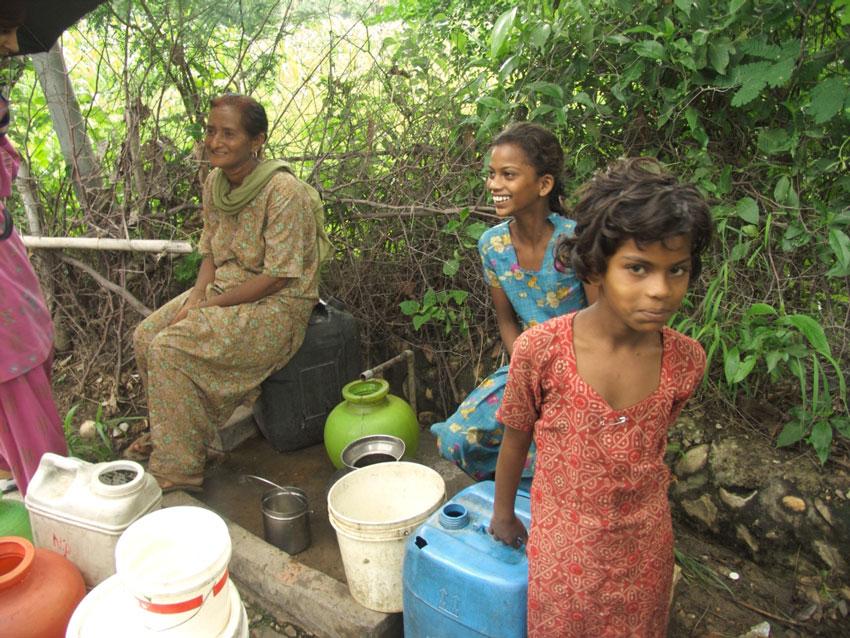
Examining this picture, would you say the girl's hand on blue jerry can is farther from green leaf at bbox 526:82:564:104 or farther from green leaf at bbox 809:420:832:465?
green leaf at bbox 526:82:564:104

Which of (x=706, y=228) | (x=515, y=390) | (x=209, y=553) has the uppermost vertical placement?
(x=706, y=228)

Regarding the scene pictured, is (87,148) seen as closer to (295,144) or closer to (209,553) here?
(295,144)

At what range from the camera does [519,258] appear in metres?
2.41

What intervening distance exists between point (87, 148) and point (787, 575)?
4584 mm

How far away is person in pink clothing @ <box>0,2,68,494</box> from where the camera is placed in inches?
104

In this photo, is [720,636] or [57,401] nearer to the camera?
[720,636]

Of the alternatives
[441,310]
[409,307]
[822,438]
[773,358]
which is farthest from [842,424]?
[409,307]

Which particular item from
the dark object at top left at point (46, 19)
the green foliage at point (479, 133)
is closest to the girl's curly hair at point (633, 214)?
the green foliage at point (479, 133)

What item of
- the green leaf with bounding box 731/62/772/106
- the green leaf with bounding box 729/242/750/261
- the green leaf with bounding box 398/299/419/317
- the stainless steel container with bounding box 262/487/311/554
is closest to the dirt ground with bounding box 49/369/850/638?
the stainless steel container with bounding box 262/487/311/554

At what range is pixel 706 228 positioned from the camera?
56.1 inches

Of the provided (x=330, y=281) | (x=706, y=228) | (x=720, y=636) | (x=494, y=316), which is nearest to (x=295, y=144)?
(x=330, y=281)

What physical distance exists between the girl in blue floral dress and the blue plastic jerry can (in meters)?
0.36

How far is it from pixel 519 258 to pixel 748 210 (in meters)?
0.89

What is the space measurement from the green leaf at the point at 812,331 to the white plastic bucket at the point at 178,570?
2.02 meters
